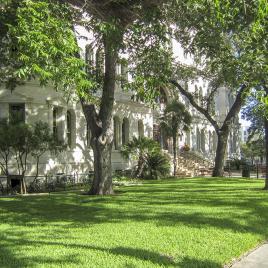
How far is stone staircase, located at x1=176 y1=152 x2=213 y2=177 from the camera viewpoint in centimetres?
3709

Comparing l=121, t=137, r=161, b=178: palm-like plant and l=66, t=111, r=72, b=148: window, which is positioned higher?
l=66, t=111, r=72, b=148: window

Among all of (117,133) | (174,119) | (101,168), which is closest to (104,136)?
(101,168)

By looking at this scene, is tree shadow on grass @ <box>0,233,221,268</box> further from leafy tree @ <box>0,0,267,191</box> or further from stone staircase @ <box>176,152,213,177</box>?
stone staircase @ <box>176,152,213,177</box>

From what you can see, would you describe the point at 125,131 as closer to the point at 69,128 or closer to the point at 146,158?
the point at 146,158

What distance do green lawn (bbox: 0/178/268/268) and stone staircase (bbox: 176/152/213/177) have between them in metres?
19.5

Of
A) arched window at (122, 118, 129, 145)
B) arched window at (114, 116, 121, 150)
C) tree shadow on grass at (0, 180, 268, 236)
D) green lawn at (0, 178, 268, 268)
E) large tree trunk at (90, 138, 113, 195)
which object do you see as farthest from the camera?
arched window at (122, 118, 129, 145)

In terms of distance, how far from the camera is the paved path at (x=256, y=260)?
28.0 feet

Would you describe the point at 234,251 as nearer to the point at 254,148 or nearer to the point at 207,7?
the point at 207,7

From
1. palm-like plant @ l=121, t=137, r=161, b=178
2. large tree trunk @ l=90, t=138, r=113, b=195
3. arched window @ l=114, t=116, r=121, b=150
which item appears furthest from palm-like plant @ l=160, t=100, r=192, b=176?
large tree trunk @ l=90, t=138, r=113, b=195

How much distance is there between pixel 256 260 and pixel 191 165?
30.9 meters

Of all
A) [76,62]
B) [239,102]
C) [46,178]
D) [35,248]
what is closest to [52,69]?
[76,62]

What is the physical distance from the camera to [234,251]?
927 cm

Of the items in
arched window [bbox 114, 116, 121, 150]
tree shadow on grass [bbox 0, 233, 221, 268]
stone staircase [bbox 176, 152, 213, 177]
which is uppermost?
arched window [bbox 114, 116, 121, 150]

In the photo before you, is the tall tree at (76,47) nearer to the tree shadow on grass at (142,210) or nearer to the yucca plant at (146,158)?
the tree shadow on grass at (142,210)
